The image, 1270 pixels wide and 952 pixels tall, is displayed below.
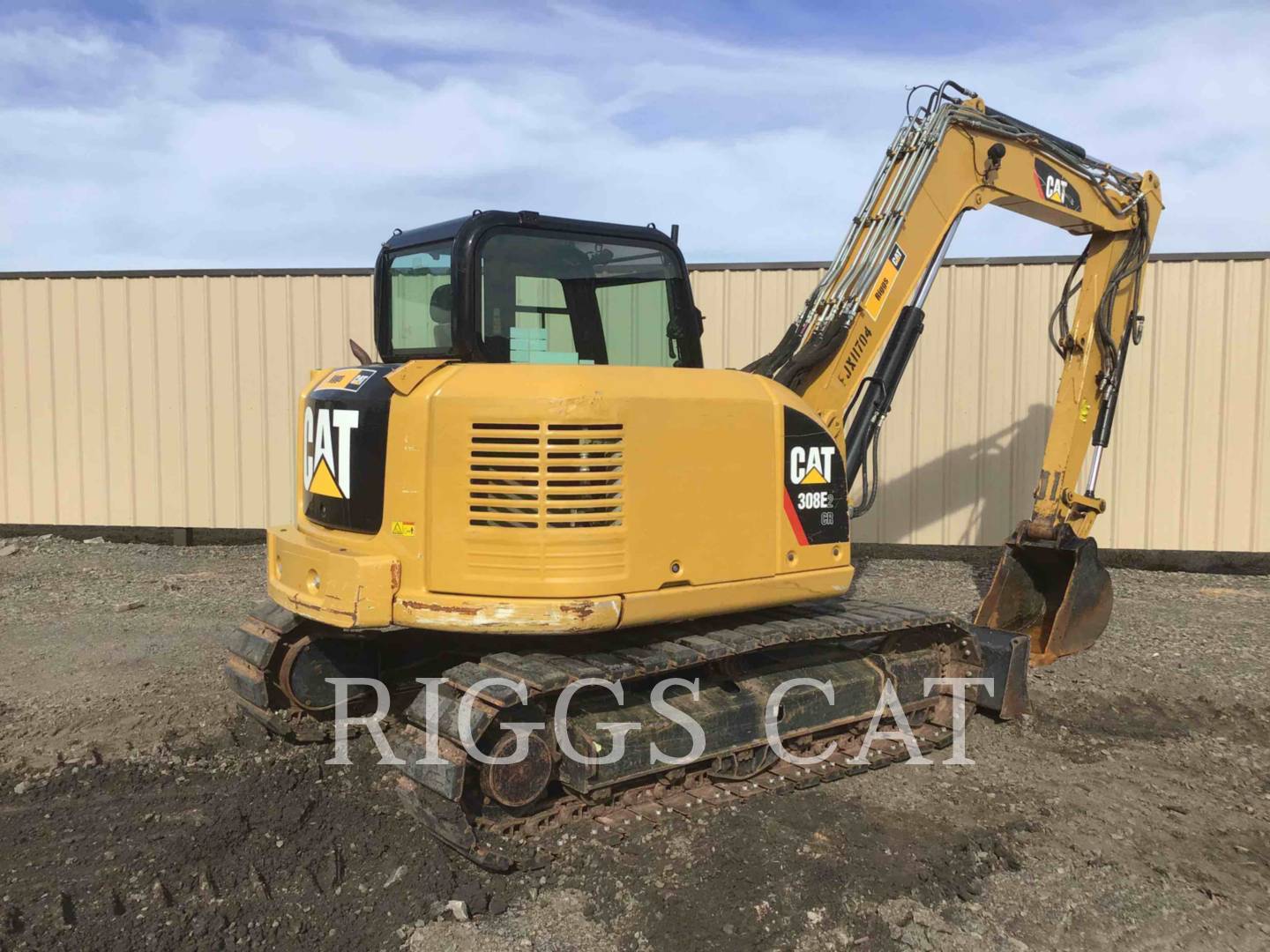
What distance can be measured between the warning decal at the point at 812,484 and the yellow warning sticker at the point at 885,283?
3.97ft

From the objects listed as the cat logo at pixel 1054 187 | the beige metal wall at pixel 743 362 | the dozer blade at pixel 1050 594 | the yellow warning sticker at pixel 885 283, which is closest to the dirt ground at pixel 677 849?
the dozer blade at pixel 1050 594

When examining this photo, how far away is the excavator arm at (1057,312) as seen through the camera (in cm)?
595

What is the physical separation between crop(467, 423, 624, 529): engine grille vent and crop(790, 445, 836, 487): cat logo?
1.02m

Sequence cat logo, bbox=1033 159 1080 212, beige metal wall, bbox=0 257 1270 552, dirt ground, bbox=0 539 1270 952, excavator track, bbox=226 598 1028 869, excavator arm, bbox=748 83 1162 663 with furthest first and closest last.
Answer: beige metal wall, bbox=0 257 1270 552
cat logo, bbox=1033 159 1080 212
excavator arm, bbox=748 83 1162 663
excavator track, bbox=226 598 1028 869
dirt ground, bbox=0 539 1270 952

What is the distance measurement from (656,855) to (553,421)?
1.82 m

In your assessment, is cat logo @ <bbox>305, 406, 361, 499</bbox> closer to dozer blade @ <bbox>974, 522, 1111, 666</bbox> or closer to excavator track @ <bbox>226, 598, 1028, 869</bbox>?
excavator track @ <bbox>226, 598, 1028, 869</bbox>

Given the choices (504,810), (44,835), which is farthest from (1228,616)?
(44,835)

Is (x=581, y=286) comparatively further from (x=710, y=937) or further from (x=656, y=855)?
(x=710, y=937)

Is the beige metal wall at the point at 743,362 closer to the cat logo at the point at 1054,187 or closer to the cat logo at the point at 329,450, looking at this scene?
the cat logo at the point at 1054,187

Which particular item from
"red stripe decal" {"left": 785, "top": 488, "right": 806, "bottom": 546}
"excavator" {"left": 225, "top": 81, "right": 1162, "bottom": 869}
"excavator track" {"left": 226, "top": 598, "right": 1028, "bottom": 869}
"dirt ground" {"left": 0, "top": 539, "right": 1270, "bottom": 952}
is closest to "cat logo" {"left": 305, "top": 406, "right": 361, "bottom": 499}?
"excavator" {"left": 225, "top": 81, "right": 1162, "bottom": 869}

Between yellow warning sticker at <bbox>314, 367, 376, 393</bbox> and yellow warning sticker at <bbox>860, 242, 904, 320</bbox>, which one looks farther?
yellow warning sticker at <bbox>860, 242, 904, 320</bbox>

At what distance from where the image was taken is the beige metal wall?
408 inches

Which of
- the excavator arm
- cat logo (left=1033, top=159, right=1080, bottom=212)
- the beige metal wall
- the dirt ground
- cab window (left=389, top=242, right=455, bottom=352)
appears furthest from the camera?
the beige metal wall

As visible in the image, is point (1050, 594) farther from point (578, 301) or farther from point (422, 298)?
point (422, 298)
